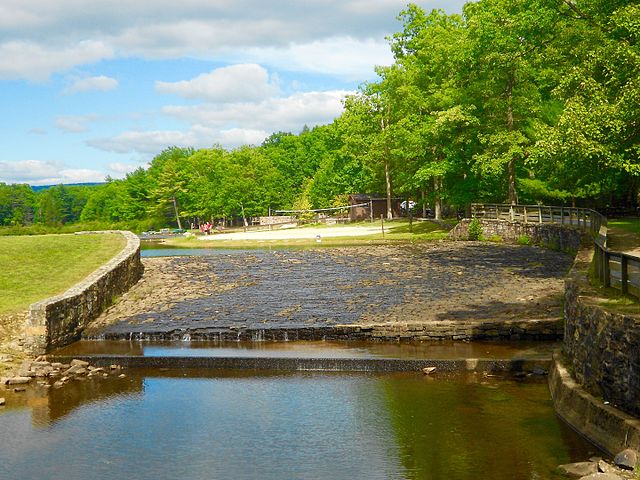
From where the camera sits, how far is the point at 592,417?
11719 millimetres

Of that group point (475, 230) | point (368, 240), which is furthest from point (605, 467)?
point (368, 240)

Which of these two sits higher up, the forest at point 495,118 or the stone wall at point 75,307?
the forest at point 495,118

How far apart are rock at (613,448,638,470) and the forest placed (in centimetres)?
1493

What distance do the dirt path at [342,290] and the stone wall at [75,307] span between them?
0.60 metres

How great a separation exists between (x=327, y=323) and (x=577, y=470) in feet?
40.5

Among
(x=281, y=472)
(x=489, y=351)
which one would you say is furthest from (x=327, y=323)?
(x=281, y=472)

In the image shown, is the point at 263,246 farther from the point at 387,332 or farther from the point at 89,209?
the point at 89,209

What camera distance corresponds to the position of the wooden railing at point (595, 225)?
12367mm

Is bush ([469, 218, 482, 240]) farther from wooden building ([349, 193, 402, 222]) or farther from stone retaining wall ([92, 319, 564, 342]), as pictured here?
wooden building ([349, 193, 402, 222])

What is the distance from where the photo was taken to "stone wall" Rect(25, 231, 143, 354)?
65.5 feet

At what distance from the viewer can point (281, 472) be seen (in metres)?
11.1

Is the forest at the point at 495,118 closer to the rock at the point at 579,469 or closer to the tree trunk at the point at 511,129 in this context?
the tree trunk at the point at 511,129

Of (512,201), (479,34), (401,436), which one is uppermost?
(479,34)

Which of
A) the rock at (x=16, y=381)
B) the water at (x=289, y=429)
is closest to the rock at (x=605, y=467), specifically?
the water at (x=289, y=429)
